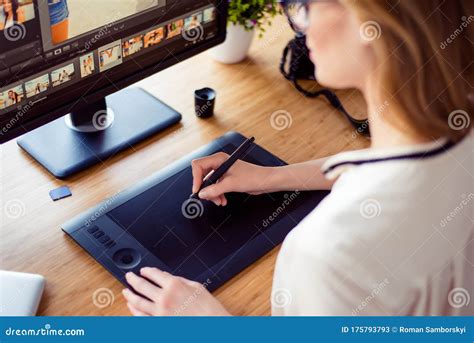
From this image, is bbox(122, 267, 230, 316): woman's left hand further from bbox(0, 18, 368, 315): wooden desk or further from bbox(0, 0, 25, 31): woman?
bbox(0, 0, 25, 31): woman

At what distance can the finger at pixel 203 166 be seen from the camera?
1.27 meters

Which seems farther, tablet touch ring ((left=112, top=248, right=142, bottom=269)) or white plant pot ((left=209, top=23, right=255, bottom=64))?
white plant pot ((left=209, top=23, right=255, bottom=64))

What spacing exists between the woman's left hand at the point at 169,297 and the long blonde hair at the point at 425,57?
0.40 m

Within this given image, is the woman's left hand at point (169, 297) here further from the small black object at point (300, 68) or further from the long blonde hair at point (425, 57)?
the small black object at point (300, 68)

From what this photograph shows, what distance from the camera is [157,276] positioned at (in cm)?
111

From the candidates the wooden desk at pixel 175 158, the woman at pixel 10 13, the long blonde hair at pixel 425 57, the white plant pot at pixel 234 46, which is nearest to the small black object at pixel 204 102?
the wooden desk at pixel 175 158

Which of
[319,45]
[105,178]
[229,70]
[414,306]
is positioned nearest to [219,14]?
[229,70]

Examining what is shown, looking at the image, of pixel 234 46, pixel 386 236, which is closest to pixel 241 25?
pixel 234 46

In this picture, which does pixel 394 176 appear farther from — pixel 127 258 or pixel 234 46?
pixel 234 46

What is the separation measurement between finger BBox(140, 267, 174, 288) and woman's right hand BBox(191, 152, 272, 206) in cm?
19

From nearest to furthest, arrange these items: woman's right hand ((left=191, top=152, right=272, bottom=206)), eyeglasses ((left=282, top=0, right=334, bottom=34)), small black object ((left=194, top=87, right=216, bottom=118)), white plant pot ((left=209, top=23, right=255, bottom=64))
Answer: eyeglasses ((left=282, top=0, right=334, bottom=34)) → woman's right hand ((left=191, top=152, right=272, bottom=206)) → small black object ((left=194, top=87, right=216, bottom=118)) → white plant pot ((left=209, top=23, right=255, bottom=64))

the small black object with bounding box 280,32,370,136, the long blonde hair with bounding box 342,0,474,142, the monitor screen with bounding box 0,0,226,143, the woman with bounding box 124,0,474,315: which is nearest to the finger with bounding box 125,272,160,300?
the woman with bounding box 124,0,474,315

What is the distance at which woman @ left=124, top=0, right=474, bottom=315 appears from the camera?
89cm
